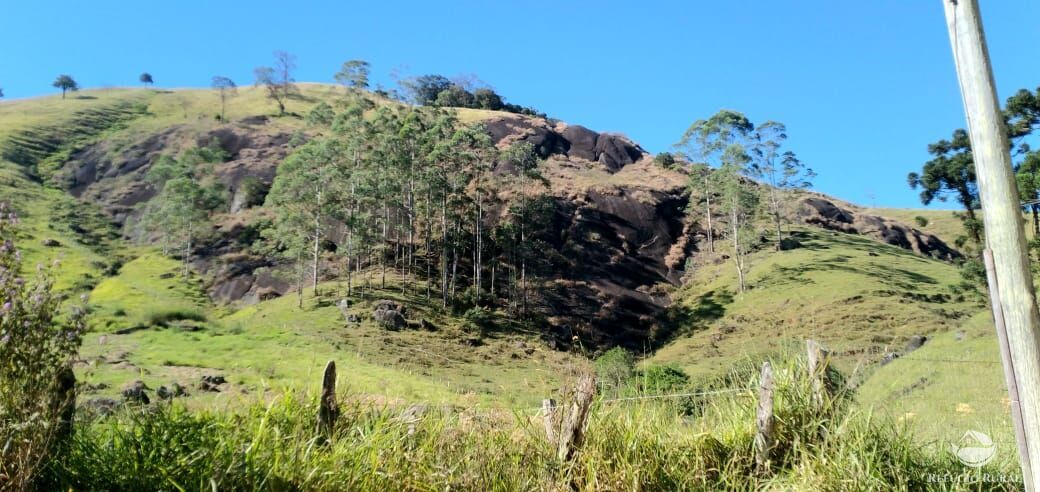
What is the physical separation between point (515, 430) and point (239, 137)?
8405cm

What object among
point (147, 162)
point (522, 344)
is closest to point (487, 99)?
point (147, 162)

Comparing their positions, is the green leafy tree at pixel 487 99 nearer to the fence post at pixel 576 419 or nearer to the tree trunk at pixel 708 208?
the tree trunk at pixel 708 208

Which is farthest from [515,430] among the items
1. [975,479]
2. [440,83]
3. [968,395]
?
[440,83]

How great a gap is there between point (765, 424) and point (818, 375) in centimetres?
68

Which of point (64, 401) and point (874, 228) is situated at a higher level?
point (874, 228)

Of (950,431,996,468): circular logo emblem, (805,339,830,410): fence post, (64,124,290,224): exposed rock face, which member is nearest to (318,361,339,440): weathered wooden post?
(805,339,830,410): fence post

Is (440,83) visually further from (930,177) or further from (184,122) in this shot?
(930,177)

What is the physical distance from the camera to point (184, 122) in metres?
89.8

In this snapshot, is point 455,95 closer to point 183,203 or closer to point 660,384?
point 183,203

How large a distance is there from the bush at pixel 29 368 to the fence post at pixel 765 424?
16.7 ft

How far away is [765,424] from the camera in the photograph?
5680 mm

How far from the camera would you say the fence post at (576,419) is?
18.2 feet

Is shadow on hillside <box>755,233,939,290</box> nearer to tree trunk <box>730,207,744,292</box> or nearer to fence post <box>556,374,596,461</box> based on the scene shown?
tree trunk <box>730,207,744,292</box>

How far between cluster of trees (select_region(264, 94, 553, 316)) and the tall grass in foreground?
42.1 m
